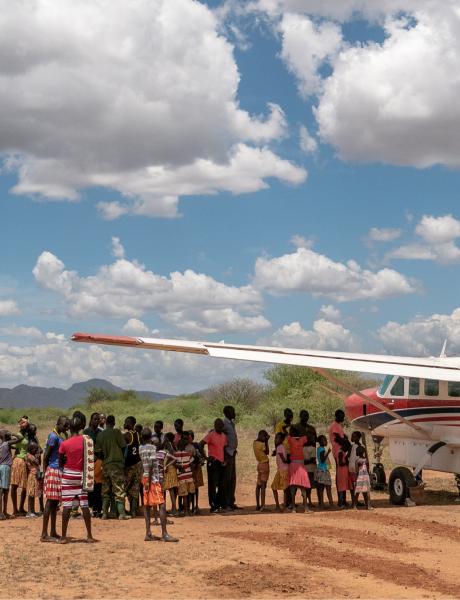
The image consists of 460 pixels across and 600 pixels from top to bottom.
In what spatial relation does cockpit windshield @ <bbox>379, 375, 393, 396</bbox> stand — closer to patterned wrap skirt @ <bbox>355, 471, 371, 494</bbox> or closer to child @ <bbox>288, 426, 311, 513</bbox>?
patterned wrap skirt @ <bbox>355, 471, 371, 494</bbox>

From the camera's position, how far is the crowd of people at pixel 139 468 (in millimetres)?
10523

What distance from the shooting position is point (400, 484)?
49.1 ft

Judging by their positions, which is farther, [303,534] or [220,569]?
[303,534]

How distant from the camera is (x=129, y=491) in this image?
1297cm

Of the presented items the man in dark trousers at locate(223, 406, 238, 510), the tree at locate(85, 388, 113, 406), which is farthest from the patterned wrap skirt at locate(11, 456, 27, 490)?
the tree at locate(85, 388, 113, 406)

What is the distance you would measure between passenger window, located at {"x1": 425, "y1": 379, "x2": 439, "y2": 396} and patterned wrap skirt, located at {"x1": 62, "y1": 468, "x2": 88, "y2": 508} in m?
7.57

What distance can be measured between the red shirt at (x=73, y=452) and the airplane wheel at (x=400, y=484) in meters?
6.90

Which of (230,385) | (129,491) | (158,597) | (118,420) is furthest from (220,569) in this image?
(230,385)

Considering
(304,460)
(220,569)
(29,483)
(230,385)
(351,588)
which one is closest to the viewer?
(351,588)

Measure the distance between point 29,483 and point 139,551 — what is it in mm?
3441

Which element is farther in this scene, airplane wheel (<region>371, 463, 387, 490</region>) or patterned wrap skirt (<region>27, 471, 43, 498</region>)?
airplane wheel (<region>371, 463, 387, 490</region>)

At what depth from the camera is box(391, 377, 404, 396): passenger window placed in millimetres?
15992

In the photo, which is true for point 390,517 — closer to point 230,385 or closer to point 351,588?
point 351,588

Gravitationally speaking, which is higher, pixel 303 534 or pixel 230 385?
pixel 230 385
